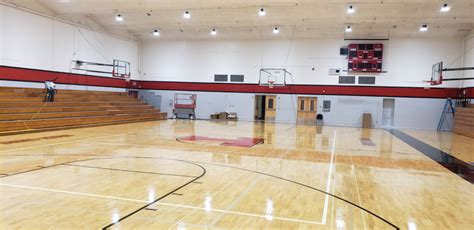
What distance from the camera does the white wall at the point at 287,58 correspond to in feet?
66.9

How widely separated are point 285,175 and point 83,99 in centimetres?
1482

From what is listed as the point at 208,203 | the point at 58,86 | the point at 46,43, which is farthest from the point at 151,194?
the point at 58,86

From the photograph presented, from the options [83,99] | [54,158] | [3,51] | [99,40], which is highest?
[99,40]

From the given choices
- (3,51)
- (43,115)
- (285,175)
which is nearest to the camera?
(285,175)

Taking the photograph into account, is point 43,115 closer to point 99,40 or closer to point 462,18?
point 99,40

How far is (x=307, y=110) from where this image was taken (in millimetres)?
22281

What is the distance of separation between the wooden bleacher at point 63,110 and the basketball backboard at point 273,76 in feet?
24.3

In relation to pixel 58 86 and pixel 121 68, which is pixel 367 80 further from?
pixel 58 86

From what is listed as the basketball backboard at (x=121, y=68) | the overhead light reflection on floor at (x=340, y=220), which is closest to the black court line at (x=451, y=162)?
the overhead light reflection on floor at (x=340, y=220)

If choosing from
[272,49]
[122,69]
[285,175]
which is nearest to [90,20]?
[122,69]

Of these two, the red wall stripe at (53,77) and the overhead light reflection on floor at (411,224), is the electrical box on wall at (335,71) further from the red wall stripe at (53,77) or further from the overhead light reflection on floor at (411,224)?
the overhead light reflection on floor at (411,224)

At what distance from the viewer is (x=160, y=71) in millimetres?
24328

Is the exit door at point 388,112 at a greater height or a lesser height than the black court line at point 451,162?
greater

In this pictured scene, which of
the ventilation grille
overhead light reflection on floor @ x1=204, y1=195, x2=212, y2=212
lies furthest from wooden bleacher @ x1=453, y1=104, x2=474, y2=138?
overhead light reflection on floor @ x1=204, y1=195, x2=212, y2=212
